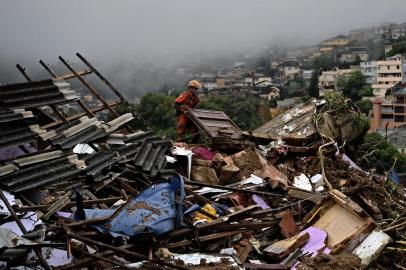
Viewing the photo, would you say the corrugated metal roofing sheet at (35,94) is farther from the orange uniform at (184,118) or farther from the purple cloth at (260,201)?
the orange uniform at (184,118)

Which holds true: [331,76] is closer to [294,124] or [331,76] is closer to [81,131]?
[294,124]

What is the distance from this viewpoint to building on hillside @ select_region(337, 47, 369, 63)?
344 feet

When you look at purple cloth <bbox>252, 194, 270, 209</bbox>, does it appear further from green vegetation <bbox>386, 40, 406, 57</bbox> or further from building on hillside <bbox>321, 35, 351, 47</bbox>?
building on hillside <bbox>321, 35, 351, 47</bbox>

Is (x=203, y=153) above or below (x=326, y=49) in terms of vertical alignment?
above

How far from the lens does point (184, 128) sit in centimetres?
933

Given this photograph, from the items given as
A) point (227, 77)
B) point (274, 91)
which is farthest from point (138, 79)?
point (274, 91)

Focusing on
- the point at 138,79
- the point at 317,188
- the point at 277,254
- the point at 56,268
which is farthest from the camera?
the point at 138,79

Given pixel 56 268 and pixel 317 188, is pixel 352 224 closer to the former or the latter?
pixel 317 188

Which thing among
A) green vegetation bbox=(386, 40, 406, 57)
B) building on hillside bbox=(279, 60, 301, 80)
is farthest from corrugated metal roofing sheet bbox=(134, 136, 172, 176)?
building on hillside bbox=(279, 60, 301, 80)

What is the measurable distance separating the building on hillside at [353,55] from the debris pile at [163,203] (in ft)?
320

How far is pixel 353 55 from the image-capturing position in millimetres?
107375

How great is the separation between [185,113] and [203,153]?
123 cm

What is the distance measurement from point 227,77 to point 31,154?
353ft

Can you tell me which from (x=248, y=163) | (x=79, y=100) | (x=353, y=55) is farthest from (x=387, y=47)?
(x=79, y=100)
